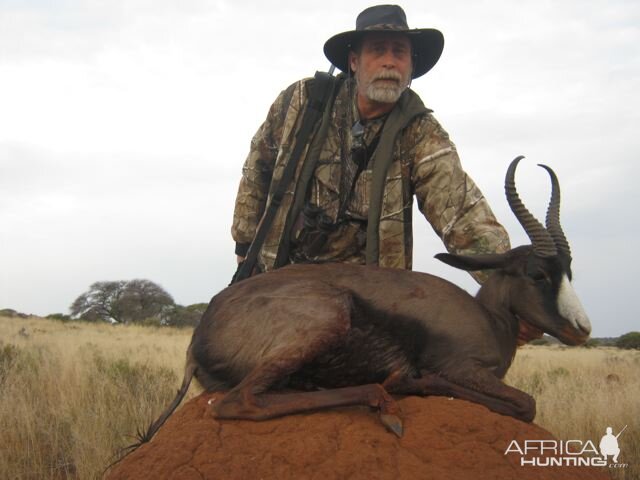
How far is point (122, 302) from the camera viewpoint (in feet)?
108

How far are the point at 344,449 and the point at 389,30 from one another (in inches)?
146

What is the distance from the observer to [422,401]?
3258mm

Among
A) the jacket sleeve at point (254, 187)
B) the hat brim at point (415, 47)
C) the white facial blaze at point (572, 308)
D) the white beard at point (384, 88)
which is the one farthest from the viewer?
the jacket sleeve at point (254, 187)

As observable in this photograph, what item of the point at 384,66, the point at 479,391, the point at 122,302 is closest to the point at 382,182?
the point at 384,66

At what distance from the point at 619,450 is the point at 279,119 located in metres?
3.81

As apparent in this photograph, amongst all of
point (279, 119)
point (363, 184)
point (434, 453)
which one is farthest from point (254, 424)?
point (279, 119)

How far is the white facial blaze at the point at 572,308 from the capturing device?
378cm

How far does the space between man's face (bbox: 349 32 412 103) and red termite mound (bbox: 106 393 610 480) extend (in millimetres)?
3079

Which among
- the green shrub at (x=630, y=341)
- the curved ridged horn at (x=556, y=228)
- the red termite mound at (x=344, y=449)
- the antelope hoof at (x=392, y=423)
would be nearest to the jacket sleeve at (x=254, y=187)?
the curved ridged horn at (x=556, y=228)

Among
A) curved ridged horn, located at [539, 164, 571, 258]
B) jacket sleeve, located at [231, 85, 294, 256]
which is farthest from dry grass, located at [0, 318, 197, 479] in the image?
curved ridged horn, located at [539, 164, 571, 258]

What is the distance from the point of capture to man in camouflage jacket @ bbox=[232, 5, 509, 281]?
5.56m

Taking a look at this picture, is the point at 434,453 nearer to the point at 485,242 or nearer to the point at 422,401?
the point at 422,401

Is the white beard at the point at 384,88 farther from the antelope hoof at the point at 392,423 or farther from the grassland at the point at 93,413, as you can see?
the antelope hoof at the point at 392,423

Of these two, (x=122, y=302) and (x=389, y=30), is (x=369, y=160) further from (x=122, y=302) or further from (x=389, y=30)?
(x=122, y=302)
